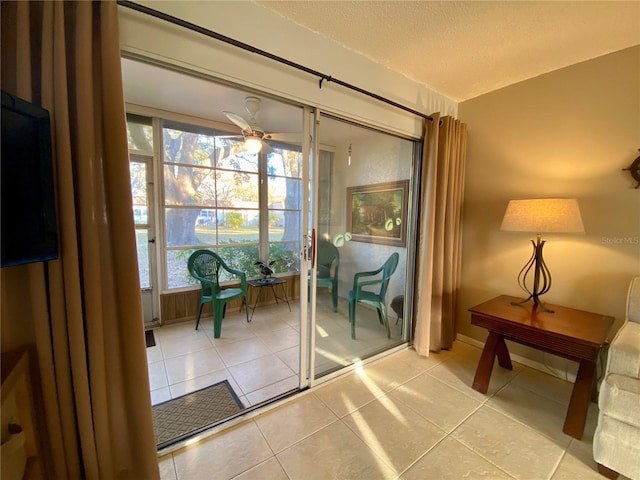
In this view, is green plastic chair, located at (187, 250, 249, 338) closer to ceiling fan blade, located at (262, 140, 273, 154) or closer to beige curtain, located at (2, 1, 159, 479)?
ceiling fan blade, located at (262, 140, 273, 154)

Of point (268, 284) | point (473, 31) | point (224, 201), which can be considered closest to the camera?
point (473, 31)

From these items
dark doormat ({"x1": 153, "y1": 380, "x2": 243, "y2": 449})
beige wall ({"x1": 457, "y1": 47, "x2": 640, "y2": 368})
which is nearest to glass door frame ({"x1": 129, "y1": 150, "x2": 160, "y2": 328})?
dark doormat ({"x1": 153, "y1": 380, "x2": 243, "y2": 449})

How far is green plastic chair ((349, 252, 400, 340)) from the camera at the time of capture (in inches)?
95.3

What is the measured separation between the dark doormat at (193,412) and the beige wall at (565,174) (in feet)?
8.03

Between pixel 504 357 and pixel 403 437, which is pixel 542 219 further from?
pixel 403 437

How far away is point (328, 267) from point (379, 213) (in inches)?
28.9

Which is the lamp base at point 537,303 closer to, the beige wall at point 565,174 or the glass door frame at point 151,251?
the beige wall at point 565,174

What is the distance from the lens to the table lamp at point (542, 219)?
177cm

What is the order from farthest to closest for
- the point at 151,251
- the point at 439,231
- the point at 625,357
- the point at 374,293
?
the point at 151,251, the point at 374,293, the point at 439,231, the point at 625,357

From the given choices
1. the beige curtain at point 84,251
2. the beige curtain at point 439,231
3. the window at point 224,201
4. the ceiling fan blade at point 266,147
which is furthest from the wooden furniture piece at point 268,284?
the beige curtain at point 84,251

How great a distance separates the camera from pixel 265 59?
1.57 m

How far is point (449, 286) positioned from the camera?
8.34ft

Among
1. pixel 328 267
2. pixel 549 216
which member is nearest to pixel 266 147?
pixel 328 267

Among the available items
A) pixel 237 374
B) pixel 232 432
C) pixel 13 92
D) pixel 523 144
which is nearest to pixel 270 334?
pixel 237 374
